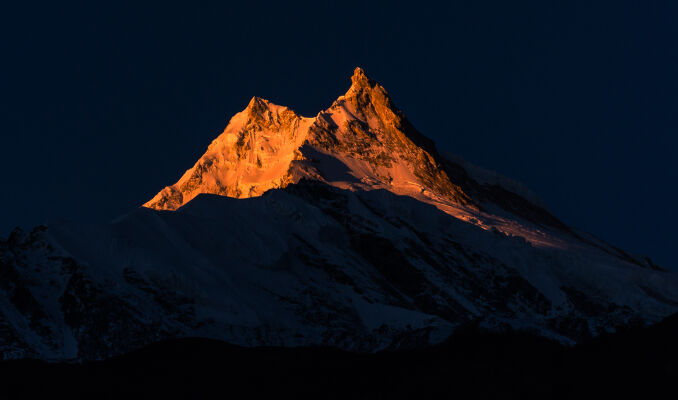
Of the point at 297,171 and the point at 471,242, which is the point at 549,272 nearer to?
the point at 471,242

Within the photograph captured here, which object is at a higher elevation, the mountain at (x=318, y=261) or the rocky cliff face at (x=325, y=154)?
the rocky cliff face at (x=325, y=154)

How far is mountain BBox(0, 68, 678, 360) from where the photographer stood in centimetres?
9525

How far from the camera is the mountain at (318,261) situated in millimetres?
95250

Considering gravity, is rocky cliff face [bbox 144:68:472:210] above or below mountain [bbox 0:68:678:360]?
above

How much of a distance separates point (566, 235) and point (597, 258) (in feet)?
101

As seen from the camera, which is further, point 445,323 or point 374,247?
point 374,247

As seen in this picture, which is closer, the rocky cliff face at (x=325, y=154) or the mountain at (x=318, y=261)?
the mountain at (x=318, y=261)

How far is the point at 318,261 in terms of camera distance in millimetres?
121375

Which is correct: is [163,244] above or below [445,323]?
above

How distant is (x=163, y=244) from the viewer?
364ft

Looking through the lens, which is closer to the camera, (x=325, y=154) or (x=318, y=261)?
(x=318, y=261)

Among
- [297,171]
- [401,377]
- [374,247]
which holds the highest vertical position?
[297,171]

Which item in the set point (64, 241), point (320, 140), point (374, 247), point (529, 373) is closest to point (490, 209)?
point (320, 140)

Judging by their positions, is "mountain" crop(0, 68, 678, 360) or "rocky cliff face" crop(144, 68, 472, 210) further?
"rocky cliff face" crop(144, 68, 472, 210)
